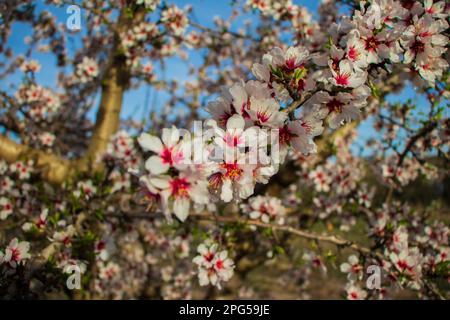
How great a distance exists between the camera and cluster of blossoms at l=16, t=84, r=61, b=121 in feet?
15.4

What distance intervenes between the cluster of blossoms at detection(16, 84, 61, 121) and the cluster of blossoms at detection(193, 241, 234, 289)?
12.0 ft

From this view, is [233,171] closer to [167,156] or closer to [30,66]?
[167,156]

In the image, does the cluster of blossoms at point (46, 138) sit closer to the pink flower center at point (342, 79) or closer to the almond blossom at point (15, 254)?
the almond blossom at point (15, 254)

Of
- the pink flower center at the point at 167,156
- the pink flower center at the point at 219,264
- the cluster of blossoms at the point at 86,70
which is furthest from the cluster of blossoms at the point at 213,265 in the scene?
the cluster of blossoms at the point at 86,70

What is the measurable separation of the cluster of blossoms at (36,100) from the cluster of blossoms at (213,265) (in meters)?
3.67

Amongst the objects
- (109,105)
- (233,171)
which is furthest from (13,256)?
(109,105)

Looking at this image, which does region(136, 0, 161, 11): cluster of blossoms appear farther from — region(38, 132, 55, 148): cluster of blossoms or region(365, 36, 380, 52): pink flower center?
region(38, 132, 55, 148): cluster of blossoms

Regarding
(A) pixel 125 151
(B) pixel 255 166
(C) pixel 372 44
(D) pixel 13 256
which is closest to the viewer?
(B) pixel 255 166

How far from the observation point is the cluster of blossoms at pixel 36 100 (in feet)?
15.4

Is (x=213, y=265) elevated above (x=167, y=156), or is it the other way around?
(x=167, y=156)

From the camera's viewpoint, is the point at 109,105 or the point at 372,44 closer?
the point at 372,44

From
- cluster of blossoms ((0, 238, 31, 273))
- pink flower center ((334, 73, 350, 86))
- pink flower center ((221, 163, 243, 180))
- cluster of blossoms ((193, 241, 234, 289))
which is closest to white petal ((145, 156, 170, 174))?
pink flower center ((221, 163, 243, 180))

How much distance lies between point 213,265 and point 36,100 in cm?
380

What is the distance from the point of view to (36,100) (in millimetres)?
4711
